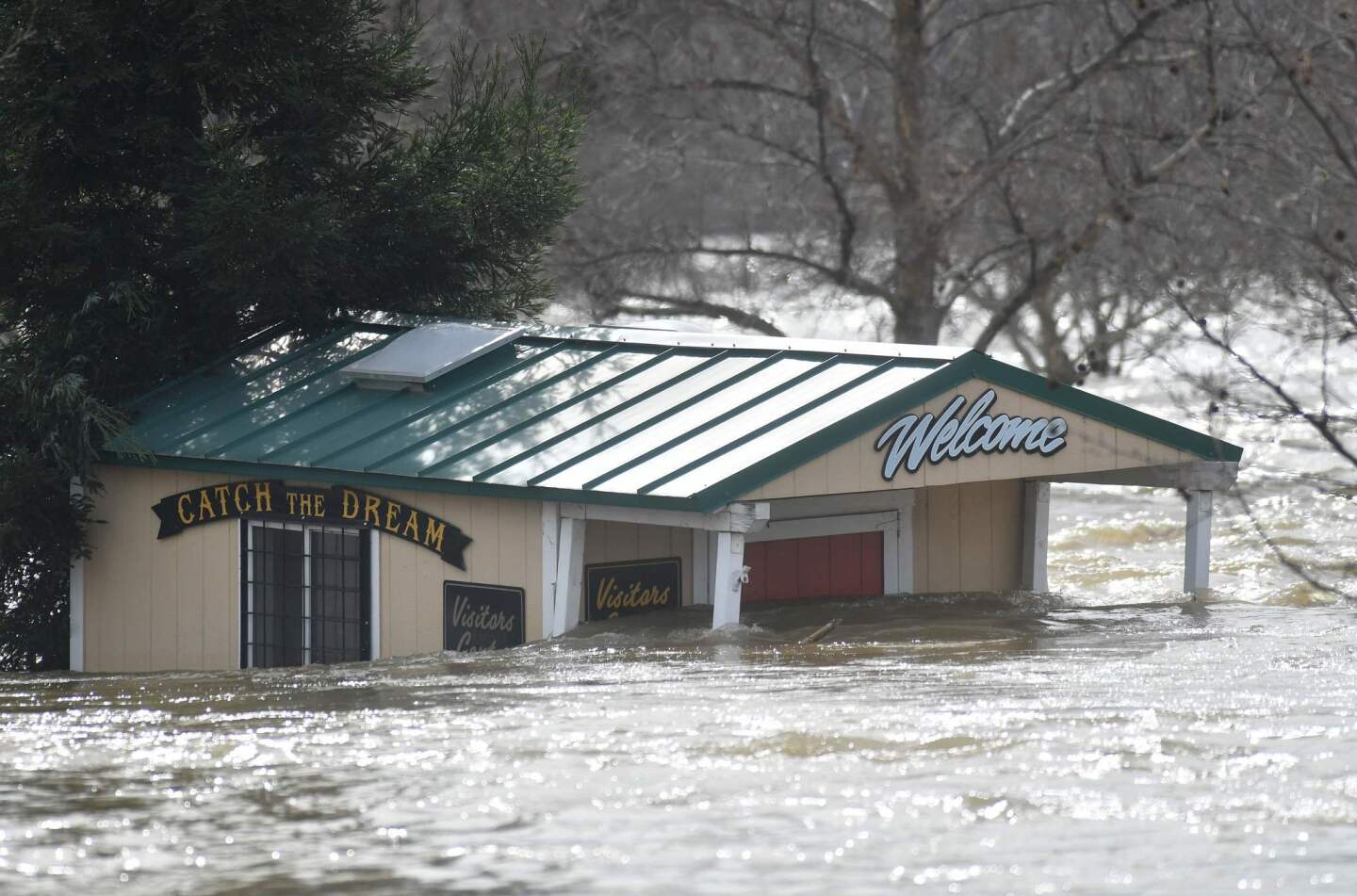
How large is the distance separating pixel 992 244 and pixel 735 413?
16.3 m

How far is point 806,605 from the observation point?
44.2 feet

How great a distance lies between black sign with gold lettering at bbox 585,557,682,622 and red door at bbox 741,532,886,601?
0.70 m

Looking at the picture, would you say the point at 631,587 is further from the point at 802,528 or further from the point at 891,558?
the point at 891,558

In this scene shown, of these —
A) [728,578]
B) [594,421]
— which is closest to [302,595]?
[594,421]

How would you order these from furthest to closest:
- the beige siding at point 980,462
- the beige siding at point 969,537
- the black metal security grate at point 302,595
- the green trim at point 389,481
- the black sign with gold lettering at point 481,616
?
the beige siding at point 969,537 < the black metal security grate at point 302,595 < the black sign with gold lettering at point 481,616 < the beige siding at point 980,462 < the green trim at point 389,481

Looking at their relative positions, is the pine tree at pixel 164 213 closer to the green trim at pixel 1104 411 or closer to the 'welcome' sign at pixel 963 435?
the 'welcome' sign at pixel 963 435

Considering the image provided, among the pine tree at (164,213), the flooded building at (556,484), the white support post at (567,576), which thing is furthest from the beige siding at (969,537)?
the pine tree at (164,213)

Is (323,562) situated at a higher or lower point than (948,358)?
lower

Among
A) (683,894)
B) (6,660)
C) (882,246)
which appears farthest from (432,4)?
(683,894)

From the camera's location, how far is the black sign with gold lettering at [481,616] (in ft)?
40.6

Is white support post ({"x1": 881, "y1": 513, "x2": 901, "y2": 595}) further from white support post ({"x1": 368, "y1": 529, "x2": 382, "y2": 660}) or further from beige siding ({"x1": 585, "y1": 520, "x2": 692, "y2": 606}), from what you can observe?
white support post ({"x1": 368, "y1": 529, "x2": 382, "y2": 660})

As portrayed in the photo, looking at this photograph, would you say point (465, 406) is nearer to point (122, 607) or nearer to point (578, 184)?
point (122, 607)

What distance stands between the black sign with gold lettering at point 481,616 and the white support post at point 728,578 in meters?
1.46

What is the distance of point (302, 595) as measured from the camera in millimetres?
13531
